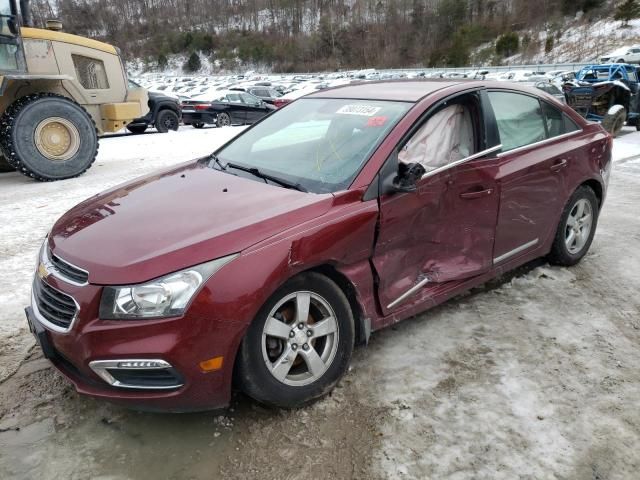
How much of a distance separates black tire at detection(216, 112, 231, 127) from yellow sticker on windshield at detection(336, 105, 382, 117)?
16150mm

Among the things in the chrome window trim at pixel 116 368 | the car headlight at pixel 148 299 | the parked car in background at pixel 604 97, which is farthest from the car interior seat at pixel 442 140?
the parked car in background at pixel 604 97

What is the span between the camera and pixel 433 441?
8.06 ft

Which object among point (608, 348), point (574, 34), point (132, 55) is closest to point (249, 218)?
point (608, 348)

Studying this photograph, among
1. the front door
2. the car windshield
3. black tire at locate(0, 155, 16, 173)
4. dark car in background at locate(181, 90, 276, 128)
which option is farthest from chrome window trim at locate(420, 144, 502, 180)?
dark car in background at locate(181, 90, 276, 128)

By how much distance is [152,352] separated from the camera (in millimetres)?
2217

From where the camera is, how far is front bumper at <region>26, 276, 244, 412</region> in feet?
7.29

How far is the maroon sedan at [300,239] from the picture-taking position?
7.45ft

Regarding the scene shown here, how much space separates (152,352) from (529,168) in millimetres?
2803

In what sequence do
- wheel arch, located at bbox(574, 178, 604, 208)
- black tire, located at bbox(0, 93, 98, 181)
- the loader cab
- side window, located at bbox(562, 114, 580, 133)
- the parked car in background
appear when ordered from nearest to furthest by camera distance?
side window, located at bbox(562, 114, 580, 133) < wheel arch, located at bbox(574, 178, 604, 208) < the loader cab < black tire, located at bbox(0, 93, 98, 181) < the parked car in background

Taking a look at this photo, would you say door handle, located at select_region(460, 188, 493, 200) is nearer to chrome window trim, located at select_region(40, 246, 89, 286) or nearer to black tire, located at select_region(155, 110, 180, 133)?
chrome window trim, located at select_region(40, 246, 89, 286)

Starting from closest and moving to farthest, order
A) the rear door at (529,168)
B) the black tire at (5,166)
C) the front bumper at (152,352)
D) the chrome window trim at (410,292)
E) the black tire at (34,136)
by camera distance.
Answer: the front bumper at (152,352)
the chrome window trim at (410,292)
the rear door at (529,168)
the black tire at (34,136)
the black tire at (5,166)

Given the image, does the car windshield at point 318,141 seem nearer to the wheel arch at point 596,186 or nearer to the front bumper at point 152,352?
the front bumper at point 152,352

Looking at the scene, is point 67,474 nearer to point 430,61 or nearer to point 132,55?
point 430,61

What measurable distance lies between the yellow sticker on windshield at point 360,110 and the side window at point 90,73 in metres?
7.25
